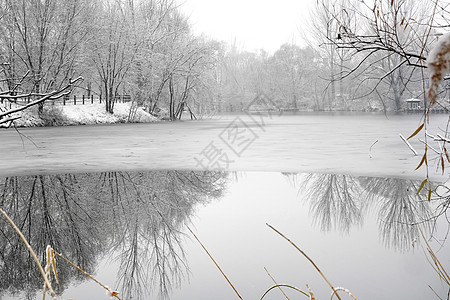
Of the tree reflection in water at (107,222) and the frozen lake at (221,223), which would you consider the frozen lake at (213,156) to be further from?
the tree reflection in water at (107,222)

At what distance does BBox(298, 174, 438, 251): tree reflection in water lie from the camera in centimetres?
507

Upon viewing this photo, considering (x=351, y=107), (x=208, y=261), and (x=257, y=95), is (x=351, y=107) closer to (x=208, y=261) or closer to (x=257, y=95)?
(x=257, y=95)

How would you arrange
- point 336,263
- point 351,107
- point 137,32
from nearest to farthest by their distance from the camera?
point 336,263 < point 137,32 < point 351,107

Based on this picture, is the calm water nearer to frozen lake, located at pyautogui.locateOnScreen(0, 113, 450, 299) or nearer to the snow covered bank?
frozen lake, located at pyautogui.locateOnScreen(0, 113, 450, 299)

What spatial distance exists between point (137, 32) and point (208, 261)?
31257 mm

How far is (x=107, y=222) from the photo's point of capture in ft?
18.1

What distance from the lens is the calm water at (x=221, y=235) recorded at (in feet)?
11.9

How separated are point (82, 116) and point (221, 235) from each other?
2621 centimetres

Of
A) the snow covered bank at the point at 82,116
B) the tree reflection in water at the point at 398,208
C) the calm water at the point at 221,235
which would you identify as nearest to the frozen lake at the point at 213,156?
the tree reflection in water at the point at 398,208

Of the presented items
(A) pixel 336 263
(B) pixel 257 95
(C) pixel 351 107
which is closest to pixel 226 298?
(A) pixel 336 263

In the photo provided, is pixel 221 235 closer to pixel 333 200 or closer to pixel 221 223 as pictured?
pixel 221 223

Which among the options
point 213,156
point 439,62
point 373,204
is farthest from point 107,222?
point 213,156

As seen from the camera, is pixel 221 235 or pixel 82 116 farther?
pixel 82 116

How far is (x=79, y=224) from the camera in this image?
5.48m
